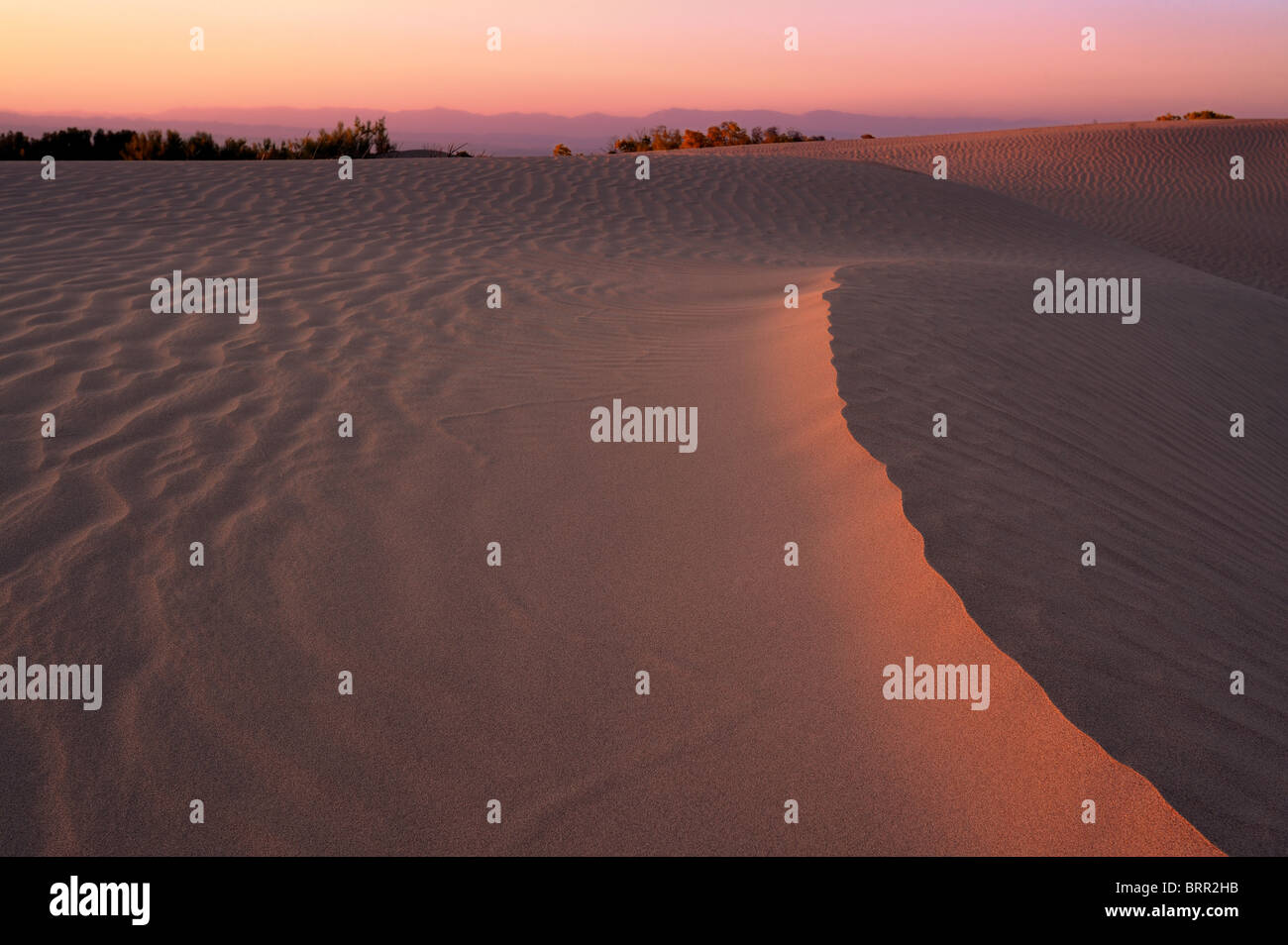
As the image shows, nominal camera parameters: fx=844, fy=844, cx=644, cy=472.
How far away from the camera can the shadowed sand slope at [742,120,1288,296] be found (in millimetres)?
20250

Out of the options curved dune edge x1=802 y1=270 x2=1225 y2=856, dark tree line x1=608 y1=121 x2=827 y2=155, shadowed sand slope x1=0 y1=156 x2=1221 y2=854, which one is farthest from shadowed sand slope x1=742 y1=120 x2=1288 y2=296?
curved dune edge x1=802 y1=270 x2=1225 y2=856

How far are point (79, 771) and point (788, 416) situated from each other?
3.36 metres

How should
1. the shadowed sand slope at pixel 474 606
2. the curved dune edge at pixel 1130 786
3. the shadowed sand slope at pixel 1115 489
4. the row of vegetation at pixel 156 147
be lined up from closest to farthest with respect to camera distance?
the curved dune edge at pixel 1130 786 → the shadowed sand slope at pixel 474 606 → the shadowed sand slope at pixel 1115 489 → the row of vegetation at pixel 156 147

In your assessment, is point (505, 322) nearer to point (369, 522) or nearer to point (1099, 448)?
point (369, 522)

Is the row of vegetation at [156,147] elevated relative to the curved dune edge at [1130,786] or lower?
elevated

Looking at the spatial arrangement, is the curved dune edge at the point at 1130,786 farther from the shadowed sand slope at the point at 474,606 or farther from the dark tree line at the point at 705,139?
the dark tree line at the point at 705,139

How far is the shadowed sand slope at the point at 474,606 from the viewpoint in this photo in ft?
6.74

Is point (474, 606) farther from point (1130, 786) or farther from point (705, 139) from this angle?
point (705, 139)

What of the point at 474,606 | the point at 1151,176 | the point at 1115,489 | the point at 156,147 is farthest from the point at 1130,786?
the point at 1151,176

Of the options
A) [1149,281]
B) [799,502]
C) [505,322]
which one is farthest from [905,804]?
[1149,281]

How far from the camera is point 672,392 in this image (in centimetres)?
491

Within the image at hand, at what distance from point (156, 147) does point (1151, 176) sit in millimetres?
26484

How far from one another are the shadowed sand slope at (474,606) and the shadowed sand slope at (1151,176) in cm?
1838

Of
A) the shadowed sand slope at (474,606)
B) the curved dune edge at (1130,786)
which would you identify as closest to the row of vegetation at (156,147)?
the shadowed sand slope at (474,606)
